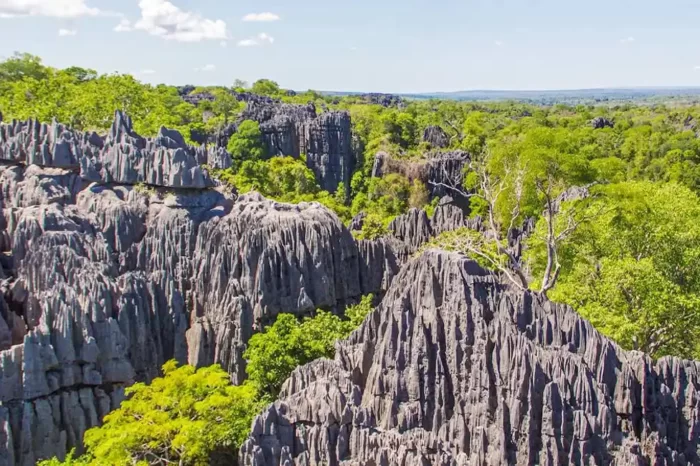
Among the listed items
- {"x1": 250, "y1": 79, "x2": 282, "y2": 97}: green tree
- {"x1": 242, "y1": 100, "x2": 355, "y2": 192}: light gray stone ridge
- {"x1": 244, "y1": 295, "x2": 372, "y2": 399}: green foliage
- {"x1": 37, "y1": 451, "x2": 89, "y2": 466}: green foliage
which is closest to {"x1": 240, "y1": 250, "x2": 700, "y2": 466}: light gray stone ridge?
{"x1": 244, "y1": 295, "x2": 372, "y2": 399}: green foliage

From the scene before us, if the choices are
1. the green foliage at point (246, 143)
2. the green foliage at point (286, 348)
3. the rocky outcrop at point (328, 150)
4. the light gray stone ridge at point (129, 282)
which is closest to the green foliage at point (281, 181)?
the green foliage at point (246, 143)

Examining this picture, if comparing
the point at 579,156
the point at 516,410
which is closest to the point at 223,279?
the point at 516,410

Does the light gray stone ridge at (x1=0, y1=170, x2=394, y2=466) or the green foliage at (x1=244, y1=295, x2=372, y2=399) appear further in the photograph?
the green foliage at (x1=244, y1=295, x2=372, y2=399)

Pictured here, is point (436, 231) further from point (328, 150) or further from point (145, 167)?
point (328, 150)

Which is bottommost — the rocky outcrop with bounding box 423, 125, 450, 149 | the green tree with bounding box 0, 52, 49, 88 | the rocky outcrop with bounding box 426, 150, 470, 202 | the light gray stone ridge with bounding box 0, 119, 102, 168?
the rocky outcrop with bounding box 426, 150, 470, 202

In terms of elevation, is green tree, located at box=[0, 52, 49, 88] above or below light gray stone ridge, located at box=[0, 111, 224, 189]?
above

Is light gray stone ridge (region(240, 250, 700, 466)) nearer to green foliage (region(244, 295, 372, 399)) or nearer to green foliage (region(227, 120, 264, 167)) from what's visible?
green foliage (region(244, 295, 372, 399))

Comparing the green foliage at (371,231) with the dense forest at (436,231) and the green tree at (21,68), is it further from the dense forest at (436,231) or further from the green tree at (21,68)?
the green tree at (21,68)
